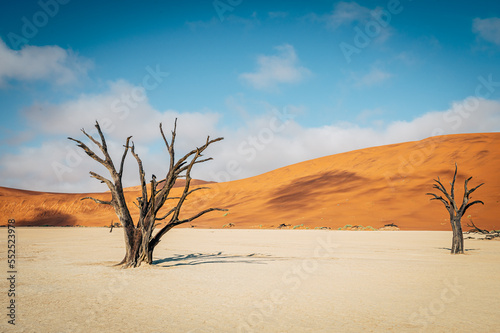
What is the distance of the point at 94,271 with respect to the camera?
29.5ft

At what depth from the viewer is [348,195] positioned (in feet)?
140

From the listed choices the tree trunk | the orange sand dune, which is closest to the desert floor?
the tree trunk

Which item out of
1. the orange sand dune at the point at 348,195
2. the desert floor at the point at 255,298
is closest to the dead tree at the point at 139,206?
the desert floor at the point at 255,298

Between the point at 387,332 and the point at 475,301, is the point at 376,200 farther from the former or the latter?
the point at 387,332

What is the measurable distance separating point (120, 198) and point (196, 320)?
5.87 meters

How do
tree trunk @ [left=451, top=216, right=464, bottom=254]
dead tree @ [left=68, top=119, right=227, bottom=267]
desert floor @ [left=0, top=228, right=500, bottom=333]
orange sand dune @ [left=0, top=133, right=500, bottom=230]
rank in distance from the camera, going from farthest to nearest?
orange sand dune @ [left=0, top=133, right=500, bottom=230], tree trunk @ [left=451, top=216, right=464, bottom=254], dead tree @ [left=68, top=119, right=227, bottom=267], desert floor @ [left=0, top=228, right=500, bottom=333]

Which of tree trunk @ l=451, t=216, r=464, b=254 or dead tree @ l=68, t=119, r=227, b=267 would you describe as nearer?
dead tree @ l=68, t=119, r=227, b=267

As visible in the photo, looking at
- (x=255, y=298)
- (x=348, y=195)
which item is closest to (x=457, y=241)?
(x=255, y=298)

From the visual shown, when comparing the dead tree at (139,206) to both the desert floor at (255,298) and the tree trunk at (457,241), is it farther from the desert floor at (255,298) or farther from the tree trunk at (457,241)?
the tree trunk at (457,241)

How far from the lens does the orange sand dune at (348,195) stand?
1305 inches

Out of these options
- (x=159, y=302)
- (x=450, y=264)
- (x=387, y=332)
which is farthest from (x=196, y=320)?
(x=450, y=264)

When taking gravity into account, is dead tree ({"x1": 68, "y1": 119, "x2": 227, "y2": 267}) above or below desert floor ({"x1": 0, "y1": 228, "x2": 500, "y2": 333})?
above

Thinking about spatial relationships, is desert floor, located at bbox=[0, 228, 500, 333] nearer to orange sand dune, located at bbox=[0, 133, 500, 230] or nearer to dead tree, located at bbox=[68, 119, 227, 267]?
dead tree, located at bbox=[68, 119, 227, 267]

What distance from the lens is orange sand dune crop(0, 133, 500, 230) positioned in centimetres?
3316
